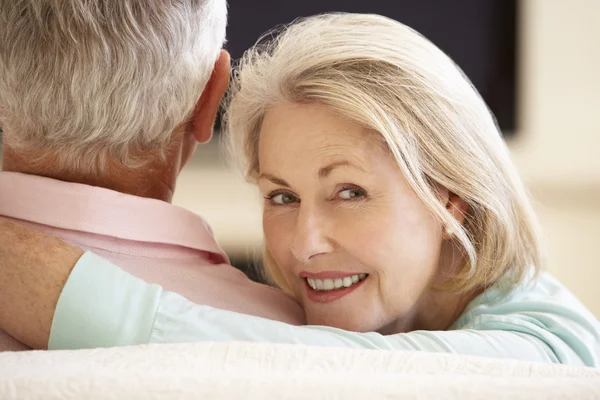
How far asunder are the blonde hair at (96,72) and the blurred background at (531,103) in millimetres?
2810

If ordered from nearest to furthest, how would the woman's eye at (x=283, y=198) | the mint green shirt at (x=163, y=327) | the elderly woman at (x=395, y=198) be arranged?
the mint green shirt at (x=163, y=327)
the elderly woman at (x=395, y=198)
the woman's eye at (x=283, y=198)

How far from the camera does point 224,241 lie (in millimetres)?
3973

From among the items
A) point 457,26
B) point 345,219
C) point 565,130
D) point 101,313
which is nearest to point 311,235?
point 345,219

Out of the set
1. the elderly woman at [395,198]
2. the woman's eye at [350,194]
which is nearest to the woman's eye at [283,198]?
the elderly woman at [395,198]

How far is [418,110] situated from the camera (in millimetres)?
1160

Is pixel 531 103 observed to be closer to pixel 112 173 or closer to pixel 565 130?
pixel 565 130

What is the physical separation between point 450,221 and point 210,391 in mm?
536

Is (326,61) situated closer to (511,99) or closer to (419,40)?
(419,40)

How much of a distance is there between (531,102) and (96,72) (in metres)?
3.31

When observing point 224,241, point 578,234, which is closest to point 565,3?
point 578,234

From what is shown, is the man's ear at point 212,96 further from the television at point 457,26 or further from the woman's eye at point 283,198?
the television at point 457,26

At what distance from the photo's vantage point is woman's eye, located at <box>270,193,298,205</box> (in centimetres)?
126

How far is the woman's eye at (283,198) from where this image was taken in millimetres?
1259

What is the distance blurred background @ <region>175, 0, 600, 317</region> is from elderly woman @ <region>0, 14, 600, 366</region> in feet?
8.55
